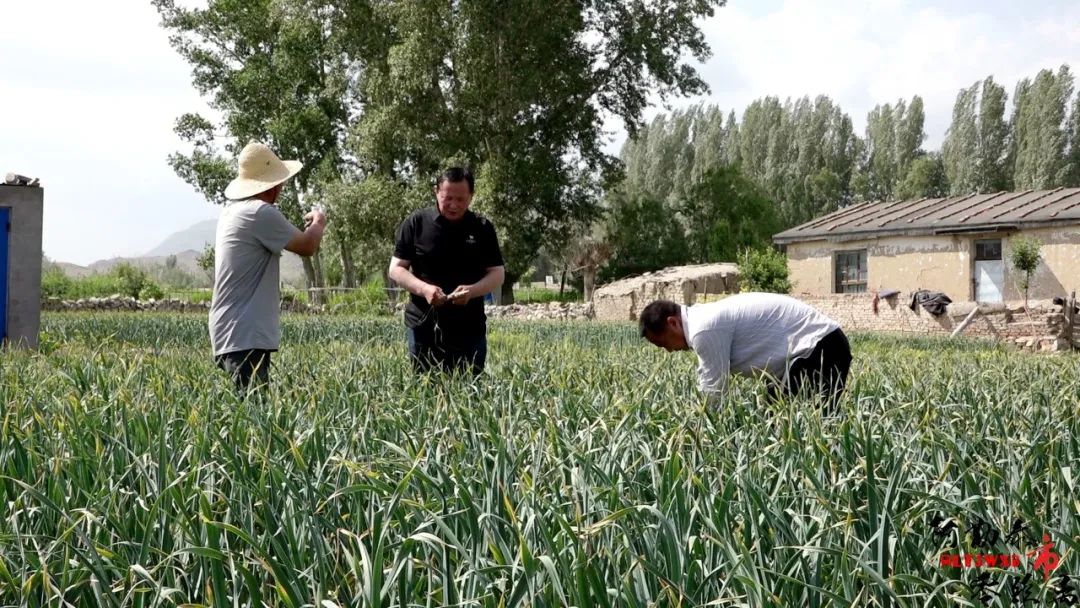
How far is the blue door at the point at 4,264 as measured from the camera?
807cm

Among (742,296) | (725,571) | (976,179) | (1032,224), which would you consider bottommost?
(725,571)

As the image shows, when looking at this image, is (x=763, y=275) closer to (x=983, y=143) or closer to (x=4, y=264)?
(x=4, y=264)

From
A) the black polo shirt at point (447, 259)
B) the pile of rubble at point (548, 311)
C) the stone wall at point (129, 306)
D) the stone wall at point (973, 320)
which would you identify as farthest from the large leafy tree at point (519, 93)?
the black polo shirt at point (447, 259)

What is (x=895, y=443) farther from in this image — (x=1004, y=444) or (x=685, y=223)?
(x=685, y=223)

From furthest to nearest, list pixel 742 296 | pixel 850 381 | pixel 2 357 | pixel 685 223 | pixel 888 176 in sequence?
pixel 888 176 < pixel 685 223 < pixel 2 357 < pixel 850 381 < pixel 742 296

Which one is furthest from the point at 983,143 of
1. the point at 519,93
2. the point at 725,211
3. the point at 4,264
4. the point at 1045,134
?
the point at 4,264

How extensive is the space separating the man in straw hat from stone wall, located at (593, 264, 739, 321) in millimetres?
16514

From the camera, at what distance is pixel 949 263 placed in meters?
19.9

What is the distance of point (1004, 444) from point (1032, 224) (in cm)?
1790

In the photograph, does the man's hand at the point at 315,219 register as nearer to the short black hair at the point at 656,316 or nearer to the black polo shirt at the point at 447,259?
the black polo shirt at the point at 447,259

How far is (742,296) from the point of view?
151 inches

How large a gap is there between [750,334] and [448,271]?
150 cm

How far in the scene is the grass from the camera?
169 cm

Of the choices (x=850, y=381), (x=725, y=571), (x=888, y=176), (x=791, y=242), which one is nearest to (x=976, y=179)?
(x=888, y=176)
